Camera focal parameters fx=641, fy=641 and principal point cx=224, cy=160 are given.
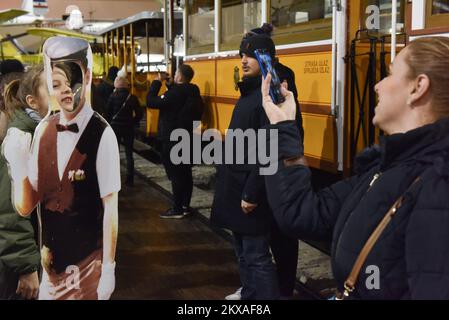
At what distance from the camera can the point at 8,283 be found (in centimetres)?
267

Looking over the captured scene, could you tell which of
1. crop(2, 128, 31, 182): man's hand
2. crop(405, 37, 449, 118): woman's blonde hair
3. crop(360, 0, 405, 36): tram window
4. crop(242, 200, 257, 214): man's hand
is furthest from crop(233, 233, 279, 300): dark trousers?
crop(405, 37, 449, 118): woman's blonde hair

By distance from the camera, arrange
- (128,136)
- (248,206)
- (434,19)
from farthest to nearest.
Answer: (128,136) → (434,19) → (248,206)

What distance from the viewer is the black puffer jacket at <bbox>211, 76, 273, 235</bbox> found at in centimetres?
351

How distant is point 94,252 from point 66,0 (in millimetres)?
26721

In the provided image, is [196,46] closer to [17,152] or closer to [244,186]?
[244,186]

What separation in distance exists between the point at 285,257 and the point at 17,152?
216cm

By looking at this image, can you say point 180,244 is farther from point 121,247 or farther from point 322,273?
point 322,273

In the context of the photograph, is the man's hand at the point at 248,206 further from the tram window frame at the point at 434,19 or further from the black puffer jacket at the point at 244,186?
the tram window frame at the point at 434,19

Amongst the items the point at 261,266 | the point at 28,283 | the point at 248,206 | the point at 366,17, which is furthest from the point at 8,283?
the point at 366,17

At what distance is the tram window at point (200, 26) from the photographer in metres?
7.21

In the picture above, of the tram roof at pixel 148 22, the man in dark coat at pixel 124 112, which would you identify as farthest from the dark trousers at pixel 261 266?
the tram roof at pixel 148 22

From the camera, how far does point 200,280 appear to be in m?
4.70

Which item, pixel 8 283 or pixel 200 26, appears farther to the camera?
pixel 200 26

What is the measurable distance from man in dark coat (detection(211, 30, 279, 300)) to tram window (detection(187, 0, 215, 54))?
361 centimetres
